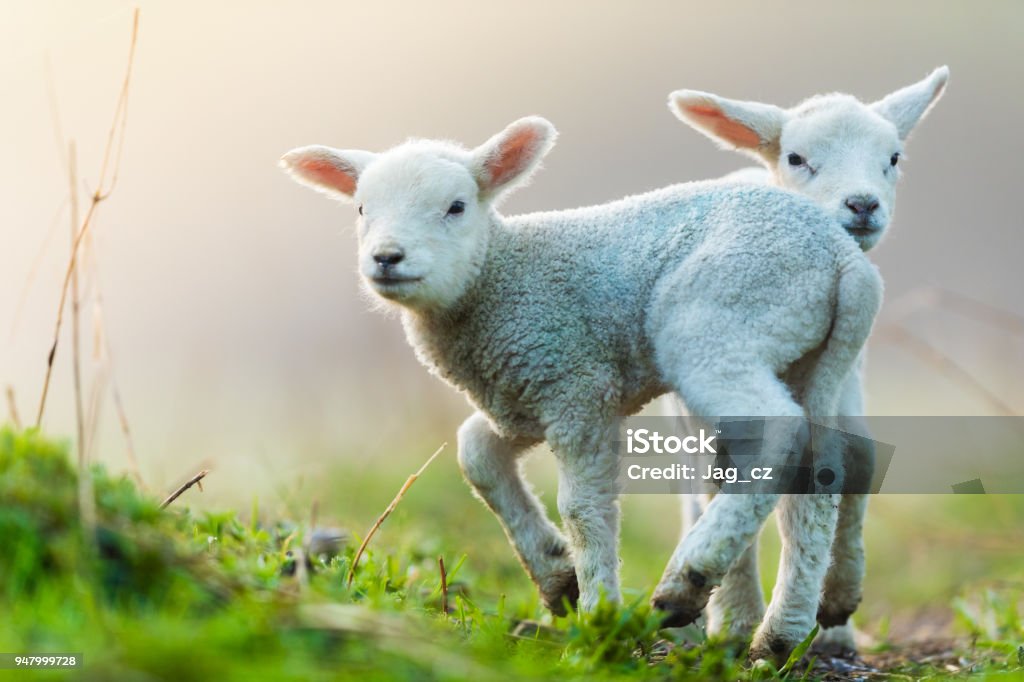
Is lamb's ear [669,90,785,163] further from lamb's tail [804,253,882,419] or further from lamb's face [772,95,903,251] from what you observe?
lamb's tail [804,253,882,419]

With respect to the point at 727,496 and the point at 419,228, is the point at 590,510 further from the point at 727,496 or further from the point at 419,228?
the point at 419,228

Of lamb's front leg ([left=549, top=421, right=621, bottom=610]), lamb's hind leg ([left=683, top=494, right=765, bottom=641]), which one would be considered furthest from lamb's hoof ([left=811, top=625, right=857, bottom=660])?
lamb's front leg ([left=549, top=421, right=621, bottom=610])

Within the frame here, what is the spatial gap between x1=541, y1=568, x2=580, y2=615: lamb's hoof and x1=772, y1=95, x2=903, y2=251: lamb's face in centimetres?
213

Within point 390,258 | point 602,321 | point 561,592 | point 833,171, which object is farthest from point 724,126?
point 561,592

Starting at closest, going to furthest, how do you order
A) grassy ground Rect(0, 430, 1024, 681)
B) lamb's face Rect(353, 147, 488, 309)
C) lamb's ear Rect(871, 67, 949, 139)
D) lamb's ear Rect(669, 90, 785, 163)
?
grassy ground Rect(0, 430, 1024, 681) → lamb's face Rect(353, 147, 488, 309) → lamb's ear Rect(669, 90, 785, 163) → lamb's ear Rect(871, 67, 949, 139)

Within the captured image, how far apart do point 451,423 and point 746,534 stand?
22.9ft

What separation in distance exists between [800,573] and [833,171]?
2.07 meters

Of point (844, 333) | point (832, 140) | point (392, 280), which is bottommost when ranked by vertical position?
point (844, 333)

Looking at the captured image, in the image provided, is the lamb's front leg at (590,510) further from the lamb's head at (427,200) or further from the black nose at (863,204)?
the black nose at (863,204)

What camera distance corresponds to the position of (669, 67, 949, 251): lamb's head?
17.8 ft

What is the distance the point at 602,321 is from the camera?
16.2ft

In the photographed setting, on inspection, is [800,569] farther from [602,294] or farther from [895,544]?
[895,544]

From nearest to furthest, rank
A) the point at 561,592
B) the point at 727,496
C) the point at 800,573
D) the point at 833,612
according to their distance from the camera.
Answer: the point at 727,496
the point at 800,573
the point at 561,592
the point at 833,612

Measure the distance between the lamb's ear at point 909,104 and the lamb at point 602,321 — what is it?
1.65m
